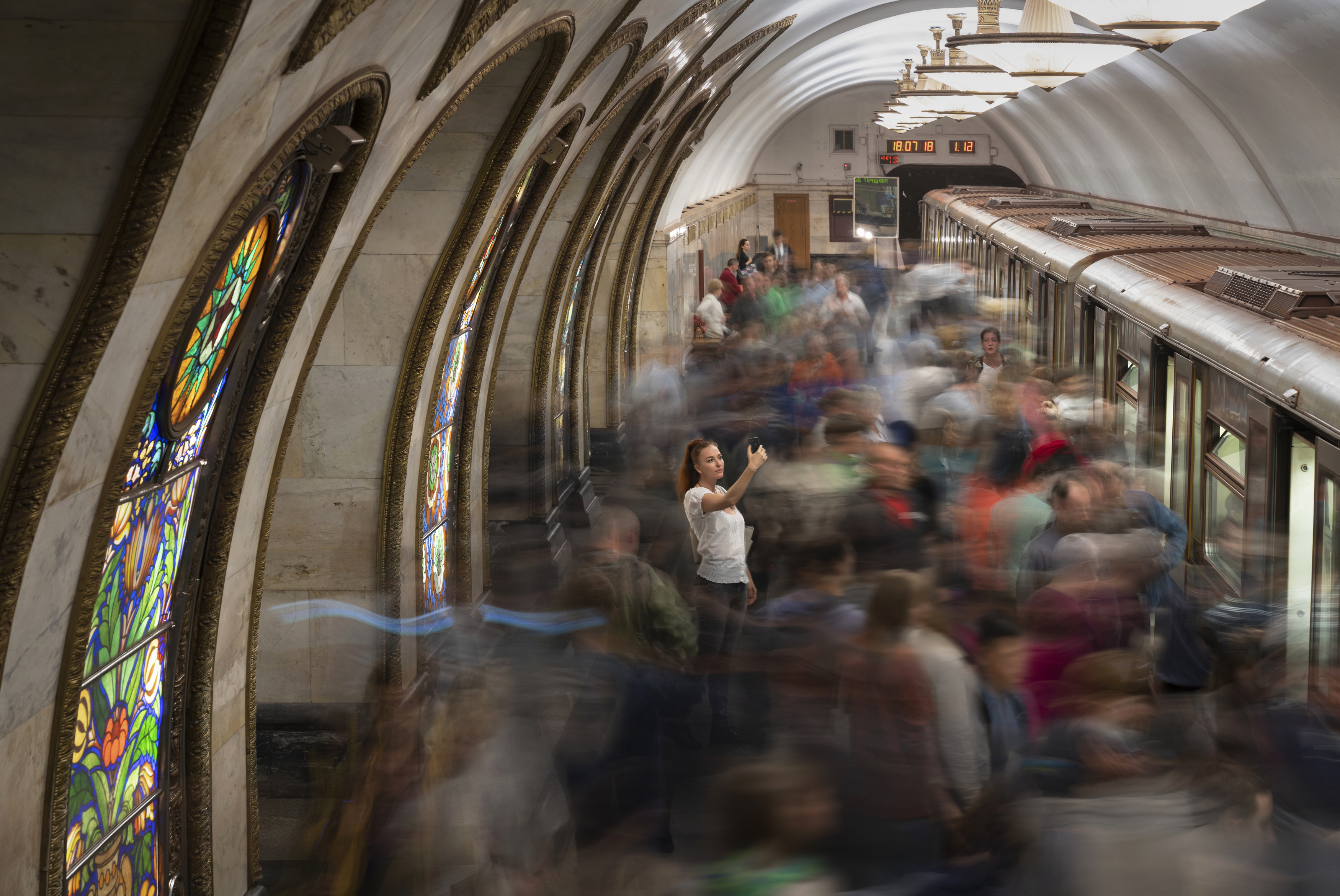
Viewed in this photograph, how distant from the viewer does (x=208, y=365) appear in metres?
4.20

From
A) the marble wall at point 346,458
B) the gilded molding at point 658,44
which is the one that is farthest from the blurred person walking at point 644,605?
the gilded molding at point 658,44

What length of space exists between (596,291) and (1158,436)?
8.55 meters

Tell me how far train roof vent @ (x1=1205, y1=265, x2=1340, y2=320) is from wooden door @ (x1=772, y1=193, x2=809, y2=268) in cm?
3418

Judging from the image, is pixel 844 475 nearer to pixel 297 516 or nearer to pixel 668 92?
pixel 297 516

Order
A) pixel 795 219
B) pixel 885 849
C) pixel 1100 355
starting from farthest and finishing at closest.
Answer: pixel 795 219, pixel 1100 355, pixel 885 849

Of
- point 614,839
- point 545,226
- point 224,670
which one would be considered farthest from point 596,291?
point 614,839

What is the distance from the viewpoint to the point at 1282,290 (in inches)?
216

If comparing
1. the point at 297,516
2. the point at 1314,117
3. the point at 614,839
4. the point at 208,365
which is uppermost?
the point at 1314,117

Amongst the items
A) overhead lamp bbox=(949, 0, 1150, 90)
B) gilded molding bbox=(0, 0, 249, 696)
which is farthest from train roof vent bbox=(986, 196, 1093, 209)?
gilded molding bbox=(0, 0, 249, 696)

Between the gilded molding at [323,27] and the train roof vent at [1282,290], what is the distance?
381 centimetres

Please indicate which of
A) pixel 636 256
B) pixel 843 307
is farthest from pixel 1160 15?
pixel 636 256

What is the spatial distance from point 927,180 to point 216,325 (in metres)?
37.7

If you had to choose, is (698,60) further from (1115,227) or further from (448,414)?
(448,414)

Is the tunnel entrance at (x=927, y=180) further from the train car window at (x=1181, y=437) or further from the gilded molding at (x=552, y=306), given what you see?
the train car window at (x=1181, y=437)
